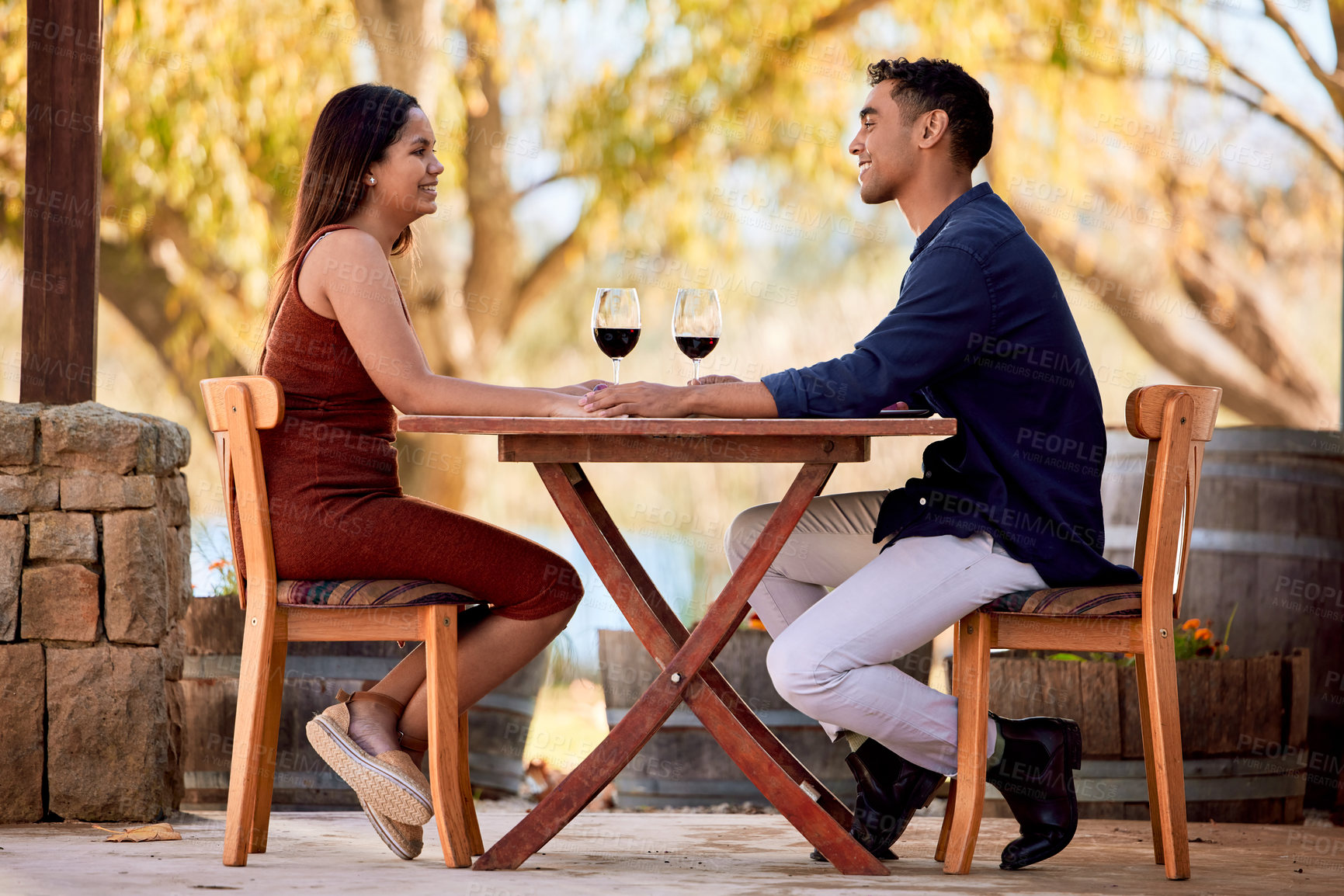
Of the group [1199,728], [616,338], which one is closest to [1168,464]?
[616,338]

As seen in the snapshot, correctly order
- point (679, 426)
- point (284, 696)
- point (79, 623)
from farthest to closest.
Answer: point (284, 696) → point (79, 623) → point (679, 426)

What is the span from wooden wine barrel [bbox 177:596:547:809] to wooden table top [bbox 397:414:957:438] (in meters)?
1.39

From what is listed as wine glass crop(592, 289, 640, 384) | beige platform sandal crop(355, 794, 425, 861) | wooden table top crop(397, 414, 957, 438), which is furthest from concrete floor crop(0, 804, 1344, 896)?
wine glass crop(592, 289, 640, 384)

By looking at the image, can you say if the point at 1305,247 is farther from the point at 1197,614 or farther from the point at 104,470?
the point at 104,470

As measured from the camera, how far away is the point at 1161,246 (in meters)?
7.71

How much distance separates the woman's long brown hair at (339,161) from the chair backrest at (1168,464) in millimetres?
1411

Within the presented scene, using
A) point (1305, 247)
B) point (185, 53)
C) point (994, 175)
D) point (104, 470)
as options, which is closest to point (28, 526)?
point (104, 470)

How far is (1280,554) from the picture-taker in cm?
366

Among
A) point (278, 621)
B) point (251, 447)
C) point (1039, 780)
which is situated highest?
point (251, 447)

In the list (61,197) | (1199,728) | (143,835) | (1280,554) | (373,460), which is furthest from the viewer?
(1280,554)

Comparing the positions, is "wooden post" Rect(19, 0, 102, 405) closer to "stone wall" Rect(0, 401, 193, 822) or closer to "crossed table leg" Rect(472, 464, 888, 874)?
"stone wall" Rect(0, 401, 193, 822)

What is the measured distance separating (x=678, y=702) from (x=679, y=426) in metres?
0.48

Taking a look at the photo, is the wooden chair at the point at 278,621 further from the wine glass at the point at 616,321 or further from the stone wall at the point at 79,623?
the stone wall at the point at 79,623

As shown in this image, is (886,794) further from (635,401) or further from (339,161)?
(339,161)
